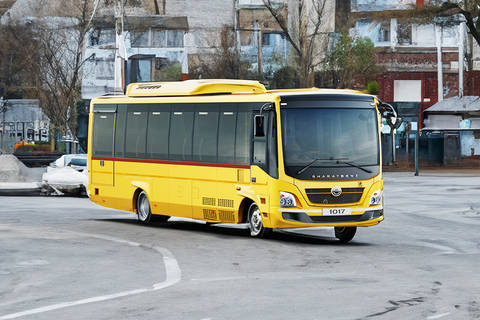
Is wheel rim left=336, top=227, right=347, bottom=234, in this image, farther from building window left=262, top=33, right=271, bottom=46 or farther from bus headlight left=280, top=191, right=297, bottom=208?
building window left=262, top=33, right=271, bottom=46

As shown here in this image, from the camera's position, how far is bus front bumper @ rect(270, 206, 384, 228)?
18.9m

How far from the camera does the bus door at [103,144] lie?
24.7 meters

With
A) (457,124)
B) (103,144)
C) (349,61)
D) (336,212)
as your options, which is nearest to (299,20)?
(349,61)

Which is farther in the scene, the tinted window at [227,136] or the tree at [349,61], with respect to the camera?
the tree at [349,61]

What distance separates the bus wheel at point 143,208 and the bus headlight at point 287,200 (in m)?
5.05

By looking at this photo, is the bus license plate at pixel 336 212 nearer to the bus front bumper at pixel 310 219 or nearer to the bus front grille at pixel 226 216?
the bus front bumper at pixel 310 219

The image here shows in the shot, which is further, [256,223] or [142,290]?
[256,223]

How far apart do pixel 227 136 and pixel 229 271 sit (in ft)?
20.8

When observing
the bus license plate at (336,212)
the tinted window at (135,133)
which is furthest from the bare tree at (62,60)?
the bus license plate at (336,212)

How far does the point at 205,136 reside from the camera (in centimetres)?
2138

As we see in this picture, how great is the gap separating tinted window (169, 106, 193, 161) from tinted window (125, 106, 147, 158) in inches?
46.4

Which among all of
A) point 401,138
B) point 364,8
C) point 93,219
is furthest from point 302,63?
point 93,219

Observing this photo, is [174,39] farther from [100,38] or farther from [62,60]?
[62,60]

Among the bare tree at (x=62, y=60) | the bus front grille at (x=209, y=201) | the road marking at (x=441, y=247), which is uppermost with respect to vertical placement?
the bare tree at (x=62, y=60)
